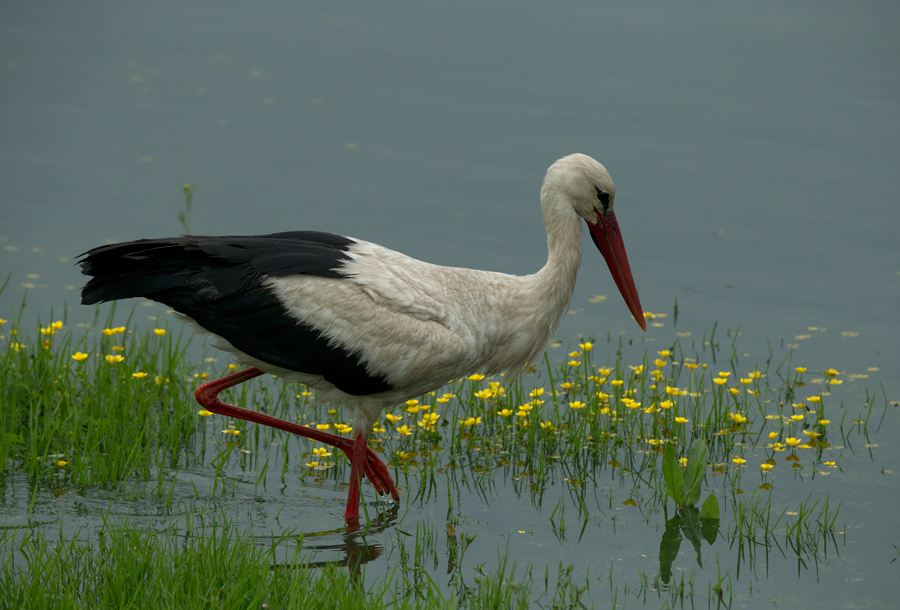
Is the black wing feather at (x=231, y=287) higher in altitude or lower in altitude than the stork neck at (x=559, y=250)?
lower

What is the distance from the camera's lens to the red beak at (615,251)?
5375 mm

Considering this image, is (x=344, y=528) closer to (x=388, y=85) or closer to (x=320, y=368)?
(x=320, y=368)

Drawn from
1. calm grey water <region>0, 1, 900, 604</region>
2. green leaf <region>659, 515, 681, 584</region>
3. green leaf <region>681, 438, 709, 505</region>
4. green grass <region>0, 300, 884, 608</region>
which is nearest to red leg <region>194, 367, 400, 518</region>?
green grass <region>0, 300, 884, 608</region>

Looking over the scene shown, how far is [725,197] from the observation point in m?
10.1

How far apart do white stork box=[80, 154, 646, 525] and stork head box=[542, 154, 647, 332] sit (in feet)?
0.04

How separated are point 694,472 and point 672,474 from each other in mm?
107

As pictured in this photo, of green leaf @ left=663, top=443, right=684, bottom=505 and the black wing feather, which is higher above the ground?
the black wing feather

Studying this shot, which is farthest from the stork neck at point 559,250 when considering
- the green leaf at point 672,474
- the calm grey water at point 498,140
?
the calm grey water at point 498,140

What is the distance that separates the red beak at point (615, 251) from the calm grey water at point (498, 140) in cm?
179

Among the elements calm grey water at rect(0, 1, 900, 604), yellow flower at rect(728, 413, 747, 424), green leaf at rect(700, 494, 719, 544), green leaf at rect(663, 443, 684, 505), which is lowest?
green leaf at rect(700, 494, 719, 544)

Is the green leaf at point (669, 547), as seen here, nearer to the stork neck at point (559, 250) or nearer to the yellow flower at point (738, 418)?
the yellow flower at point (738, 418)

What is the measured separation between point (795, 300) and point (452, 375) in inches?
172

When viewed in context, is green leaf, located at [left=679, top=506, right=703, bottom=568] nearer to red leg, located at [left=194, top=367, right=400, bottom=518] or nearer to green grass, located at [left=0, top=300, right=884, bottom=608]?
green grass, located at [left=0, top=300, right=884, bottom=608]

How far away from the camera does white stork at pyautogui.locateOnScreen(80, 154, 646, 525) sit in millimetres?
4867
